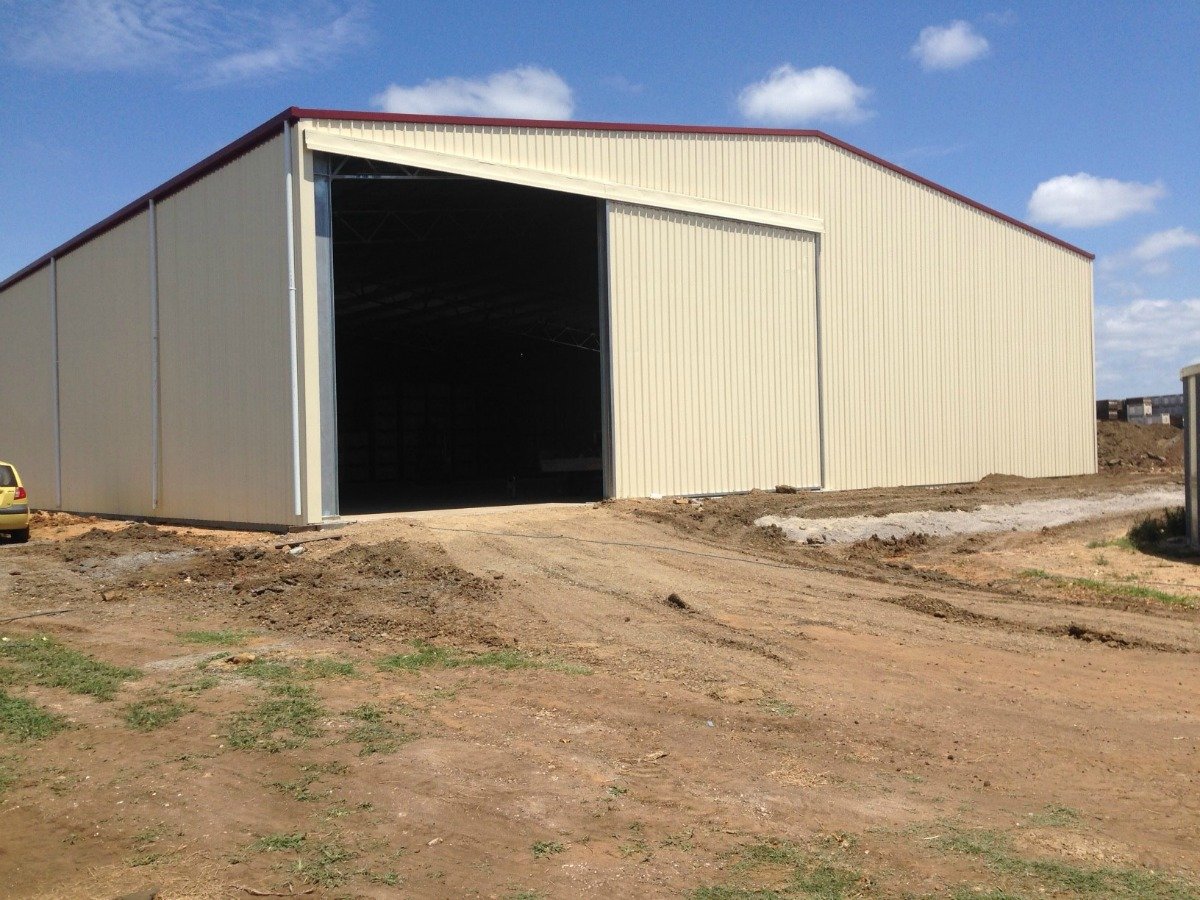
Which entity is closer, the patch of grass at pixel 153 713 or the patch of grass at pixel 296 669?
the patch of grass at pixel 153 713

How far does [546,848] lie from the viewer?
5.42m

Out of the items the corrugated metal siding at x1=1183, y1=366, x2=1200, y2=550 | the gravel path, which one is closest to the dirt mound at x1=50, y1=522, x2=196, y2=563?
the gravel path

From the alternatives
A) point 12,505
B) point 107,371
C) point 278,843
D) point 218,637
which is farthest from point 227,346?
point 278,843

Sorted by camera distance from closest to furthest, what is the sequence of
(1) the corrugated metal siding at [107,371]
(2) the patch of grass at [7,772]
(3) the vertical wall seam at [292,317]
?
(2) the patch of grass at [7,772], (3) the vertical wall seam at [292,317], (1) the corrugated metal siding at [107,371]

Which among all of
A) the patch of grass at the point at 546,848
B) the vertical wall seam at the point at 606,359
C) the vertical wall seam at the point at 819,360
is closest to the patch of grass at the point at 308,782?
the patch of grass at the point at 546,848

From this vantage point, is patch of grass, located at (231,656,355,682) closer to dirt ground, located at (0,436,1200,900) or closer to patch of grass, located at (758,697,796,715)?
dirt ground, located at (0,436,1200,900)

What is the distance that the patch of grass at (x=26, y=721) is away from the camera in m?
7.45

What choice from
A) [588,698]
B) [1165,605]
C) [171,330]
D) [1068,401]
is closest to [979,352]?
[1068,401]

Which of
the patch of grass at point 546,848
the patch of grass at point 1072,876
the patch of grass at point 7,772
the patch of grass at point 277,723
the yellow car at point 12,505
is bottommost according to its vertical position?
the patch of grass at point 1072,876

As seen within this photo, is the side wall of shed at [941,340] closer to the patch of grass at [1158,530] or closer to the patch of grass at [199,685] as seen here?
the patch of grass at [1158,530]

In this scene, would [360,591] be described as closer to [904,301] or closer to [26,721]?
[26,721]

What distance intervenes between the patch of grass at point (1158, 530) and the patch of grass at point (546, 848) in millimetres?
16927

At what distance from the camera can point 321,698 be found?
842 cm

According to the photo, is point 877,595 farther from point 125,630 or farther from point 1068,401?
point 1068,401
